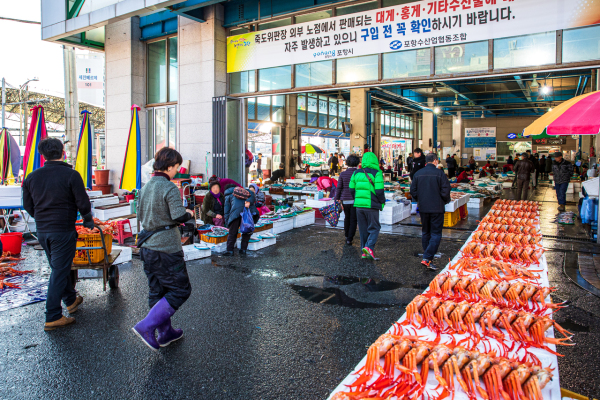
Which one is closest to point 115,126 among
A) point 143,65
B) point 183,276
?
point 143,65

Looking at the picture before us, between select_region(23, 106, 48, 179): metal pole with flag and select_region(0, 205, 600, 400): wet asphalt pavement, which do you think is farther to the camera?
select_region(23, 106, 48, 179): metal pole with flag

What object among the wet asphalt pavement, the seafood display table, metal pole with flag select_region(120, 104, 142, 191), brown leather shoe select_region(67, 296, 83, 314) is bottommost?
the wet asphalt pavement

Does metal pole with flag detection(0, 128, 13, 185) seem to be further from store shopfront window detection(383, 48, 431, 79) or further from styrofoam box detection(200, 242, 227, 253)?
store shopfront window detection(383, 48, 431, 79)

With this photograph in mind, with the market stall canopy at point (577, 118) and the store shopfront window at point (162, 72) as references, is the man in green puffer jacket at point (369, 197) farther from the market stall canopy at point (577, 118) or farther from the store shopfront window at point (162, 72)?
the store shopfront window at point (162, 72)

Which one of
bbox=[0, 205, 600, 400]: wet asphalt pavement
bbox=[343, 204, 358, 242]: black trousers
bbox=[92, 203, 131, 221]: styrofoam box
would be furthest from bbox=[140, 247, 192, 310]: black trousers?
bbox=[92, 203, 131, 221]: styrofoam box

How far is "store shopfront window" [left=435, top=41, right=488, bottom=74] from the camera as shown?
9.81 m

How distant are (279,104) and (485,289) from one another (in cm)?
2218

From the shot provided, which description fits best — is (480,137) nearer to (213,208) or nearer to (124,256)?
(213,208)

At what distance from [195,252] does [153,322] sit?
3742mm

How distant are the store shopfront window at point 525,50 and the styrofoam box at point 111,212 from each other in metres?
10.0

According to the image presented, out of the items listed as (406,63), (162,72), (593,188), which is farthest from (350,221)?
(162,72)

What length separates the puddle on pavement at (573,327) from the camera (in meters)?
4.18

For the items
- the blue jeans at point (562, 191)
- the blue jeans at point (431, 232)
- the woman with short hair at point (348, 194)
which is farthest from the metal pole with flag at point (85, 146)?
the blue jeans at point (562, 191)

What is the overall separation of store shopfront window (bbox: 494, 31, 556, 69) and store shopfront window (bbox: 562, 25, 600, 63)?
0.79 ft
